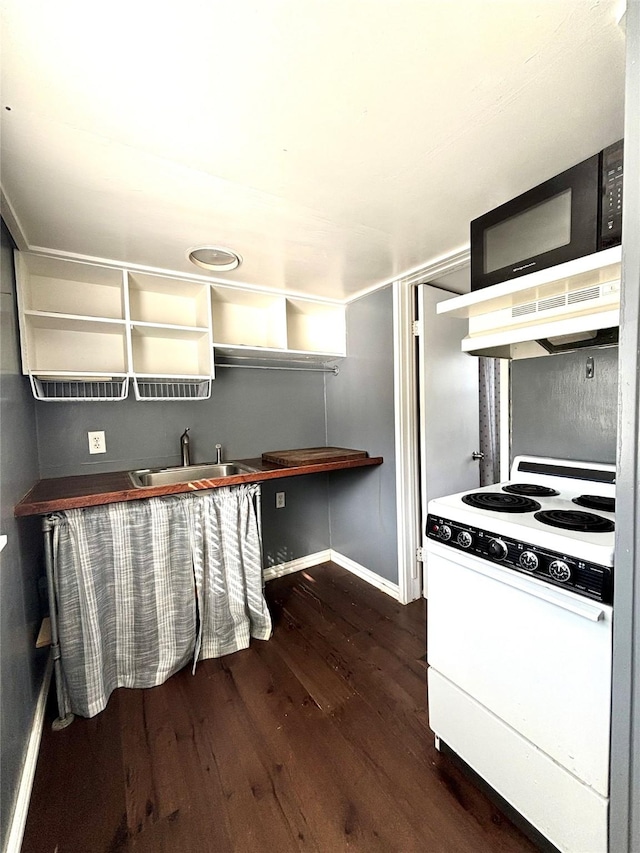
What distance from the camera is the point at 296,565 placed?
2.84 metres

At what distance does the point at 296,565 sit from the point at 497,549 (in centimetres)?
204

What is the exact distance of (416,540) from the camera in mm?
2391

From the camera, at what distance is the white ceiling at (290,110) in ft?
2.47

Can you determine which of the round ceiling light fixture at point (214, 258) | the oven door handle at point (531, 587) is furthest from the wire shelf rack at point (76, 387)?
the oven door handle at point (531, 587)

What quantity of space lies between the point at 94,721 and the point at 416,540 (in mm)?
1888

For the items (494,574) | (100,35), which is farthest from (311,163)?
(494,574)

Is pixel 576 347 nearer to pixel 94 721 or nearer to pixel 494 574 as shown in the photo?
pixel 494 574

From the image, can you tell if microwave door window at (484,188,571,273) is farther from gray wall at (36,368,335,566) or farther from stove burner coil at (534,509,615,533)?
gray wall at (36,368,335,566)

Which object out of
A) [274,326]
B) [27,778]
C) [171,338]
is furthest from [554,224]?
[27,778]

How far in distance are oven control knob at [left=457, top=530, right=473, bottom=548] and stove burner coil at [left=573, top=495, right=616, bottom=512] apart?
1.48ft

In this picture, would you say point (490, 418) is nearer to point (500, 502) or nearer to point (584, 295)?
point (500, 502)

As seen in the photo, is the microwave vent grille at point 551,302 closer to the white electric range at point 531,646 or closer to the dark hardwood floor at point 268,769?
the white electric range at point 531,646

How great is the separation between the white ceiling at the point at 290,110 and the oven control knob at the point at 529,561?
4.07 feet

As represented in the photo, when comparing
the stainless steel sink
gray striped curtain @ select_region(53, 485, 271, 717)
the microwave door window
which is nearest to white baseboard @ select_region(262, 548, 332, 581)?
gray striped curtain @ select_region(53, 485, 271, 717)
